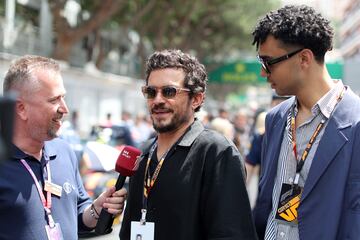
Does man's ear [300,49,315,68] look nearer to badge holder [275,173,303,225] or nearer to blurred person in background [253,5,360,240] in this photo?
blurred person in background [253,5,360,240]

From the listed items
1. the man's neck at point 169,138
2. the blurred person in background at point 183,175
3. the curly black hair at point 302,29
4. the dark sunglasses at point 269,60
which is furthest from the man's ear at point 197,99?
the curly black hair at point 302,29

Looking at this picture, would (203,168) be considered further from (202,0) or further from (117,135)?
(202,0)

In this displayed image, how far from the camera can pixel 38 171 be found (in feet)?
9.38

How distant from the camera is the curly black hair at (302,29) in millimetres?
2863

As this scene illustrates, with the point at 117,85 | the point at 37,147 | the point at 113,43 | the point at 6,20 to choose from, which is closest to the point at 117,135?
the point at 37,147

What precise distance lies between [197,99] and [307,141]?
608 millimetres

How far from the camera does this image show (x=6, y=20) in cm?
2298

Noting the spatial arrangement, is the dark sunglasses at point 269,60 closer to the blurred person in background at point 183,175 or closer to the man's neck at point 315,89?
the man's neck at point 315,89

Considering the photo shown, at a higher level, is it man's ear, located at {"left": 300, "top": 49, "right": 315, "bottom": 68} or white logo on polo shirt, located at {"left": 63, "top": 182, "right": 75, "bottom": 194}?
man's ear, located at {"left": 300, "top": 49, "right": 315, "bottom": 68}

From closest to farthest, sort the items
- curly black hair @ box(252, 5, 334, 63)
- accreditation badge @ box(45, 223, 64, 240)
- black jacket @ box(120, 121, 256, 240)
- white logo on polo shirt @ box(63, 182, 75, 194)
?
black jacket @ box(120, 121, 256, 240) → accreditation badge @ box(45, 223, 64, 240) → curly black hair @ box(252, 5, 334, 63) → white logo on polo shirt @ box(63, 182, 75, 194)

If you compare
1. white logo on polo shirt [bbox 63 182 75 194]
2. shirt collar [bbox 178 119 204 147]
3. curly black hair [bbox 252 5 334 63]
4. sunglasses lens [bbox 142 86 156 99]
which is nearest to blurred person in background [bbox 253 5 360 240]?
curly black hair [bbox 252 5 334 63]

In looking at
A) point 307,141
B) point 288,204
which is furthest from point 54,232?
point 307,141

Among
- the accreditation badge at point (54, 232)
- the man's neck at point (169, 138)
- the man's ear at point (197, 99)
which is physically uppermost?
the man's ear at point (197, 99)

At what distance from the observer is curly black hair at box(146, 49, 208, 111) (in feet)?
9.50
